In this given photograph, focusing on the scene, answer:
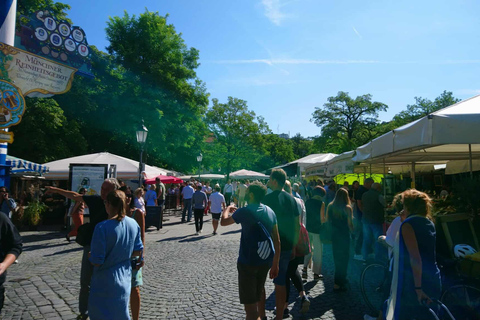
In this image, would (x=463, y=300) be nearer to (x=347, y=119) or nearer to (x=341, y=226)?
(x=341, y=226)

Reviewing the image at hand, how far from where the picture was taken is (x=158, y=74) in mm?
26219

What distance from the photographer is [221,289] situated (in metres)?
5.89

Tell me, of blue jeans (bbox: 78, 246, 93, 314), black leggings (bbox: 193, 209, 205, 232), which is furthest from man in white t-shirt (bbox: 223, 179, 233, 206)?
blue jeans (bbox: 78, 246, 93, 314)

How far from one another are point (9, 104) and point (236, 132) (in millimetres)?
38553

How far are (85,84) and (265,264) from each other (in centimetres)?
2723

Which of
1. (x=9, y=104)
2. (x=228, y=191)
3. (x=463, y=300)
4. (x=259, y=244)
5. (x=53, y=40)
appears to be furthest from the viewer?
(x=228, y=191)

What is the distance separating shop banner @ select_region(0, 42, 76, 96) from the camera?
8.20 meters

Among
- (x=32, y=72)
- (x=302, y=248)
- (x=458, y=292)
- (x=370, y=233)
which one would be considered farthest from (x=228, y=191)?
(x=458, y=292)

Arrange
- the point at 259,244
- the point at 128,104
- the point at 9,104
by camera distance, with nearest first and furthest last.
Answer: the point at 259,244 → the point at 9,104 → the point at 128,104

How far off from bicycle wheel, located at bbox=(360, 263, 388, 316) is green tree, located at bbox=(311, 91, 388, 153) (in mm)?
44554

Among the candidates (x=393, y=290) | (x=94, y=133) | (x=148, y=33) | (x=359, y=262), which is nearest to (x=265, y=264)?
(x=393, y=290)

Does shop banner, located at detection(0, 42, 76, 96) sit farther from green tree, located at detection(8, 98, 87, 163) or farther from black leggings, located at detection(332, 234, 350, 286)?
green tree, located at detection(8, 98, 87, 163)

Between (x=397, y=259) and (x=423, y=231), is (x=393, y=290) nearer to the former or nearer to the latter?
(x=397, y=259)

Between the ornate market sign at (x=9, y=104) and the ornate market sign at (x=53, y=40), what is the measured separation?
5.63 feet
